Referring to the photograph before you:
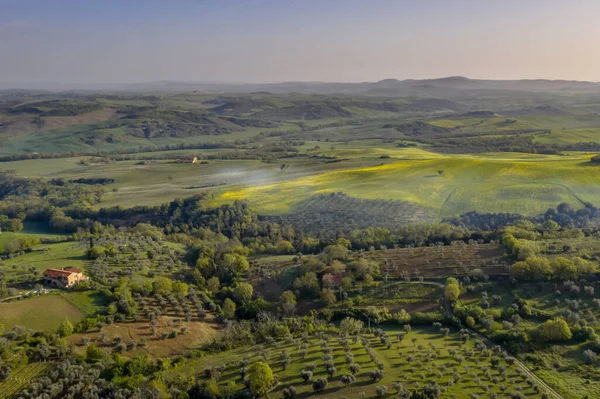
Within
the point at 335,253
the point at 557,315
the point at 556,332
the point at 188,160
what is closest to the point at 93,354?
the point at 335,253

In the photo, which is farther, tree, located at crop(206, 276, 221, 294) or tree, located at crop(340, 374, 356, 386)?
tree, located at crop(206, 276, 221, 294)

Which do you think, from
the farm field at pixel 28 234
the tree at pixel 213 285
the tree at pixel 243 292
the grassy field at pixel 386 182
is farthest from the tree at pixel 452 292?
the farm field at pixel 28 234

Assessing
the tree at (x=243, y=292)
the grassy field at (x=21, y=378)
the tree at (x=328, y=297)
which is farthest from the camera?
the tree at (x=243, y=292)

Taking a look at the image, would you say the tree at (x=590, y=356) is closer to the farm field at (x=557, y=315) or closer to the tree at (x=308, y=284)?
the farm field at (x=557, y=315)

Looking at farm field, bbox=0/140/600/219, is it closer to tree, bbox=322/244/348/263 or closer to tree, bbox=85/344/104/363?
tree, bbox=322/244/348/263

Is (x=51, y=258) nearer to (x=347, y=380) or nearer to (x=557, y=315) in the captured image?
(x=347, y=380)

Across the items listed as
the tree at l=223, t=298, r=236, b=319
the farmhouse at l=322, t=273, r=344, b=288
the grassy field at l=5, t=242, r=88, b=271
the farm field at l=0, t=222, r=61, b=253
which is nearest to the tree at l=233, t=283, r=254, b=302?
the tree at l=223, t=298, r=236, b=319
